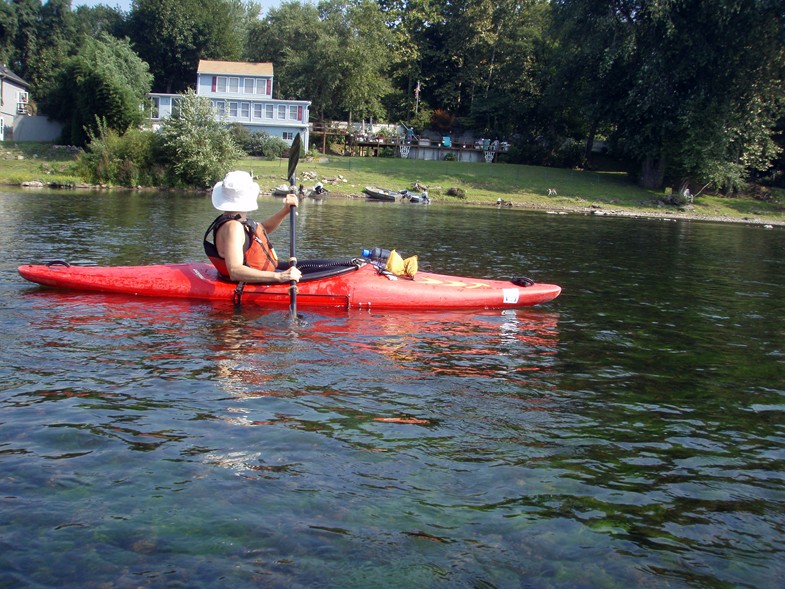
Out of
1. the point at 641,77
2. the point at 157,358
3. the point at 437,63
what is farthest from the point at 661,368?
the point at 437,63

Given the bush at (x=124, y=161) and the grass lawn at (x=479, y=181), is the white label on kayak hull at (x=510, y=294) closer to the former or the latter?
the grass lawn at (x=479, y=181)

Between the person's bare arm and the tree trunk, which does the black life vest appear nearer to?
the person's bare arm

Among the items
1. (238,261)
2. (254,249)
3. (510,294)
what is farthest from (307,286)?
(510,294)

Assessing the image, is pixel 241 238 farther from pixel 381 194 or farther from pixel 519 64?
pixel 519 64

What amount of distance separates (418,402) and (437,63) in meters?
56.2

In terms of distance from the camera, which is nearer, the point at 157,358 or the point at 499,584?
the point at 499,584

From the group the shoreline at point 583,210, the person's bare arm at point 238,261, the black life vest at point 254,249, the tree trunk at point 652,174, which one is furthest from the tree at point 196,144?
the person's bare arm at point 238,261

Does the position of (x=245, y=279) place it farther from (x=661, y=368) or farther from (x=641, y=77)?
(x=641, y=77)

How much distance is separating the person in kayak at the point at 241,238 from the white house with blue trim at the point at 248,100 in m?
45.7

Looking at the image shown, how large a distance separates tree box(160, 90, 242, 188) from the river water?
78.2 ft

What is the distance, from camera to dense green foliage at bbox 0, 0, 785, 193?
1401 inches

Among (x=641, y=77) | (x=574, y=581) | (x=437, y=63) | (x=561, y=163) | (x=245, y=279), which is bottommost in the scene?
(x=574, y=581)

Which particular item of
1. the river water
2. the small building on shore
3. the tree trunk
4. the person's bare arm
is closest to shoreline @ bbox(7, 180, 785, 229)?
the tree trunk

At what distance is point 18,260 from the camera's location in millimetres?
12117
